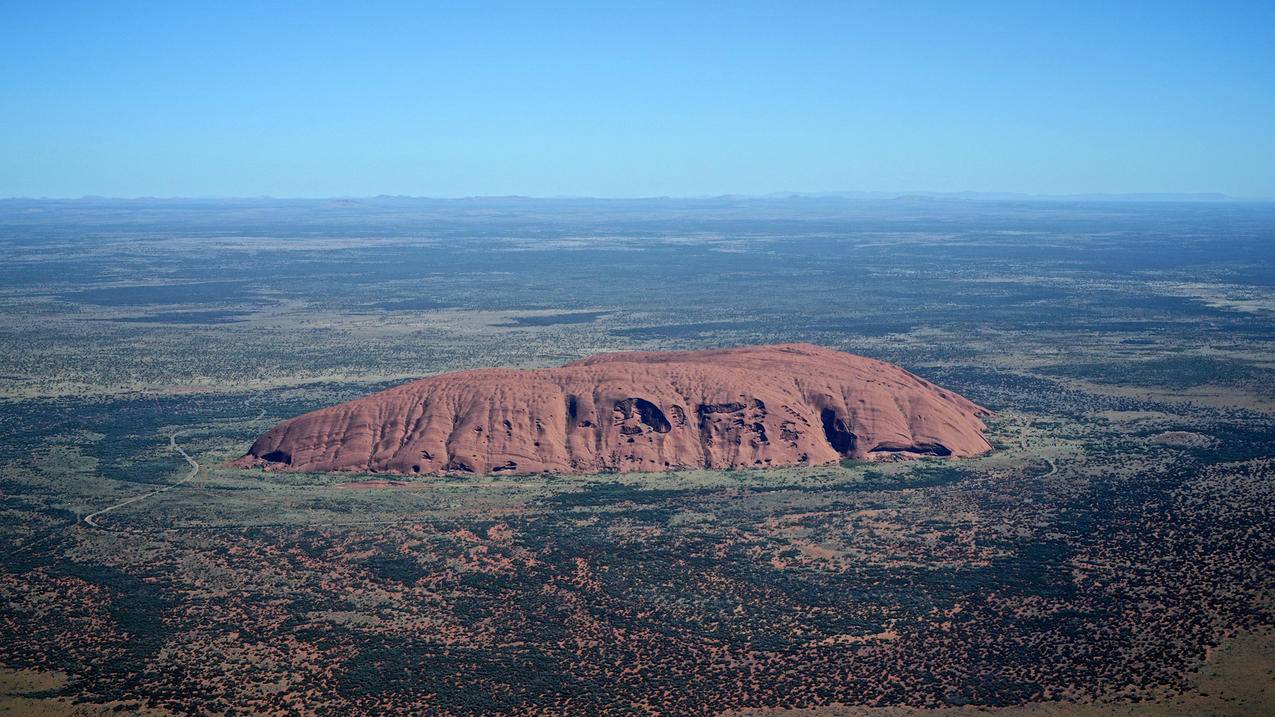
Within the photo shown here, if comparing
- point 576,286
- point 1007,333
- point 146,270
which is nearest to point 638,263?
point 576,286

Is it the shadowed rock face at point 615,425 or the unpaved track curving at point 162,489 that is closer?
the unpaved track curving at point 162,489

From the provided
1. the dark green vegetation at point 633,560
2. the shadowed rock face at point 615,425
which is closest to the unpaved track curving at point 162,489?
the dark green vegetation at point 633,560

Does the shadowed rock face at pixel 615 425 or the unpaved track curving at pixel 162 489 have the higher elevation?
the shadowed rock face at pixel 615 425

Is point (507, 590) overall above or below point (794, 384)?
below

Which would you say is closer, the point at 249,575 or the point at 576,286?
the point at 249,575

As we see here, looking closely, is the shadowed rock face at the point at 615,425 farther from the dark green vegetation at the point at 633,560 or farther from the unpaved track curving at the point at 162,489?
the unpaved track curving at the point at 162,489

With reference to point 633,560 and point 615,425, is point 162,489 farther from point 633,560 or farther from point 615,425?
point 633,560

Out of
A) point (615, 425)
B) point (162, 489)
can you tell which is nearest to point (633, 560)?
point (615, 425)

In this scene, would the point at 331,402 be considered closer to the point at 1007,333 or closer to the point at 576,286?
the point at 1007,333

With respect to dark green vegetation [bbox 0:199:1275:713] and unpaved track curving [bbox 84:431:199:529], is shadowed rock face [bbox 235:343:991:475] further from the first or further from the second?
unpaved track curving [bbox 84:431:199:529]
